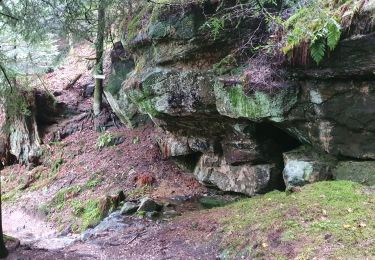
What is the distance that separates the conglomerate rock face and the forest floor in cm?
78

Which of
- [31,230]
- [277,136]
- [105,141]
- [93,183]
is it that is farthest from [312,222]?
[105,141]

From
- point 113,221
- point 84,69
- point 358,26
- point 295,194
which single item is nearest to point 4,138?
point 84,69

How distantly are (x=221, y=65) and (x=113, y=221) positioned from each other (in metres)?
4.49

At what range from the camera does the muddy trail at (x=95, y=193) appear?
306 inches

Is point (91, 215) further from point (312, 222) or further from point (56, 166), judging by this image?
point (312, 222)

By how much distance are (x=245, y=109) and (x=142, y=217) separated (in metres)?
3.48

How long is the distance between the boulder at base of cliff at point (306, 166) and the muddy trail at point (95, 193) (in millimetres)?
1951

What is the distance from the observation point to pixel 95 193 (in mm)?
12320

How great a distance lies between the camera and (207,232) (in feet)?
24.2

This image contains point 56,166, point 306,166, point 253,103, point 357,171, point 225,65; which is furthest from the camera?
point 56,166

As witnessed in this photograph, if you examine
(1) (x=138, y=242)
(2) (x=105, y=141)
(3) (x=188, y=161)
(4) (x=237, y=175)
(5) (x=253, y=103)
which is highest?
(5) (x=253, y=103)

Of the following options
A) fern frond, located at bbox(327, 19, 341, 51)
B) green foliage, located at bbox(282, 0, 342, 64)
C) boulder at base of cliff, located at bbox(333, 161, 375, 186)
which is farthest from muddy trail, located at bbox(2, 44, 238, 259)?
fern frond, located at bbox(327, 19, 341, 51)

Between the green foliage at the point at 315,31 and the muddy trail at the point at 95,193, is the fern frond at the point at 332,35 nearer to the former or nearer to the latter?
the green foliage at the point at 315,31

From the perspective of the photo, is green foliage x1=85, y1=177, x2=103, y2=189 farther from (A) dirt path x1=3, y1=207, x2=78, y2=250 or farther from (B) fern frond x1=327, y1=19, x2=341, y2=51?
(B) fern frond x1=327, y1=19, x2=341, y2=51
